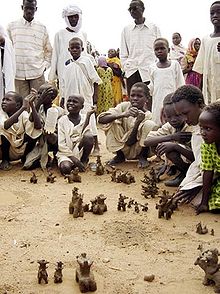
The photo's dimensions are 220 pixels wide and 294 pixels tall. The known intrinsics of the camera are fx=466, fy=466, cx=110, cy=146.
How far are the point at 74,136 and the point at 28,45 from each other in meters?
1.85

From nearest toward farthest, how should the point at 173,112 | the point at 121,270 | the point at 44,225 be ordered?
the point at 121,270 < the point at 44,225 < the point at 173,112

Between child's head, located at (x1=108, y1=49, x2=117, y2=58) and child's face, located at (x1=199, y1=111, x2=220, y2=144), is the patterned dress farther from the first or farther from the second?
child's head, located at (x1=108, y1=49, x2=117, y2=58)

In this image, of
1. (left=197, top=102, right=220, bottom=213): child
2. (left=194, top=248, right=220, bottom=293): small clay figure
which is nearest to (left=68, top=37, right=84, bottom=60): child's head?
(left=197, top=102, right=220, bottom=213): child

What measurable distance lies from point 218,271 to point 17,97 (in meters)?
4.09

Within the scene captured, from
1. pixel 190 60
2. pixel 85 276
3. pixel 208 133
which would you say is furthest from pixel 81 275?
pixel 190 60

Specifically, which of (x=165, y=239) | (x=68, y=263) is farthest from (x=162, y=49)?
(x=68, y=263)

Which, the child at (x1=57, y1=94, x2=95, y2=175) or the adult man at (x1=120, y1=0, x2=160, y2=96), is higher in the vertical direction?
the adult man at (x1=120, y1=0, x2=160, y2=96)

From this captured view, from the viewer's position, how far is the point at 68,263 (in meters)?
3.15

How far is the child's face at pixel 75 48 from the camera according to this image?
661 centimetres

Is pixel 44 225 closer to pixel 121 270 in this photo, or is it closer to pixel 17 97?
pixel 121 270

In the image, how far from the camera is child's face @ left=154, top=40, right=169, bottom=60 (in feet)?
20.5

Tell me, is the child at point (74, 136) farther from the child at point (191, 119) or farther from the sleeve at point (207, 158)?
the sleeve at point (207, 158)

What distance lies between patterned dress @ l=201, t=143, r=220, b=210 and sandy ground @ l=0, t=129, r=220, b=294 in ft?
0.42

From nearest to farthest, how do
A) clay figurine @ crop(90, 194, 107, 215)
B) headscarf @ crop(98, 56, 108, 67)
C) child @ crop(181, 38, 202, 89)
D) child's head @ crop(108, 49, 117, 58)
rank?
1. clay figurine @ crop(90, 194, 107, 215)
2. child @ crop(181, 38, 202, 89)
3. headscarf @ crop(98, 56, 108, 67)
4. child's head @ crop(108, 49, 117, 58)
